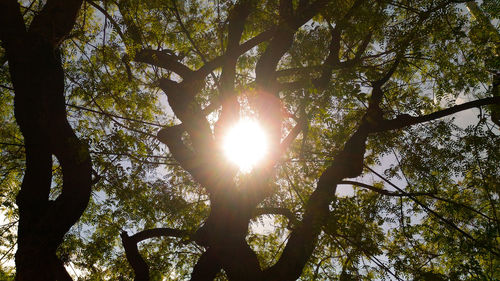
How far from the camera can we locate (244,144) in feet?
19.7

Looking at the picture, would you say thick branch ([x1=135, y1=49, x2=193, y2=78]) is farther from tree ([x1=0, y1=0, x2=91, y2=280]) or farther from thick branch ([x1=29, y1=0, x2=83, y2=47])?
tree ([x1=0, y1=0, x2=91, y2=280])

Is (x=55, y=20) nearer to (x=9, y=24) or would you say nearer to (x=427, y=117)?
(x=9, y=24)

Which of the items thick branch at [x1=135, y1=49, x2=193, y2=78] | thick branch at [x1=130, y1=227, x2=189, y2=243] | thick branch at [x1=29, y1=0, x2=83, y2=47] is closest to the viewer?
thick branch at [x1=29, y1=0, x2=83, y2=47]

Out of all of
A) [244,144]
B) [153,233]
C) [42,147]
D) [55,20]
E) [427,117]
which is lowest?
[42,147]

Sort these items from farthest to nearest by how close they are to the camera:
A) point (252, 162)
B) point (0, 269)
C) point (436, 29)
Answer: point (0, 269)
point (252, 162)
point (436, 29)

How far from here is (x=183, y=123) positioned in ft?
20.0

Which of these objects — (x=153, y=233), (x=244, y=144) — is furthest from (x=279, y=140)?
(x=153, y=233)

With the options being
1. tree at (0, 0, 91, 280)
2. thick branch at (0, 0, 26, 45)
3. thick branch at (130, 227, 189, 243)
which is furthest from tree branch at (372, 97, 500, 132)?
thick branch at (0, 0, 26, 45)

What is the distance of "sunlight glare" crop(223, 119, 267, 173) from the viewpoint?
571 cm

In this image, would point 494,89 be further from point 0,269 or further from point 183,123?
point 0,269

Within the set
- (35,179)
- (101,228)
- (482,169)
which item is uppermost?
(482,169)

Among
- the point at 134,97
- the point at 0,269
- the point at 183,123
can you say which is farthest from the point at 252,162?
the point at 0,269

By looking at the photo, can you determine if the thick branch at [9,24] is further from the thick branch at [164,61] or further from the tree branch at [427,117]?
the tree branch at [427,117]

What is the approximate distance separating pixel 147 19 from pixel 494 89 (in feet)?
26.6
